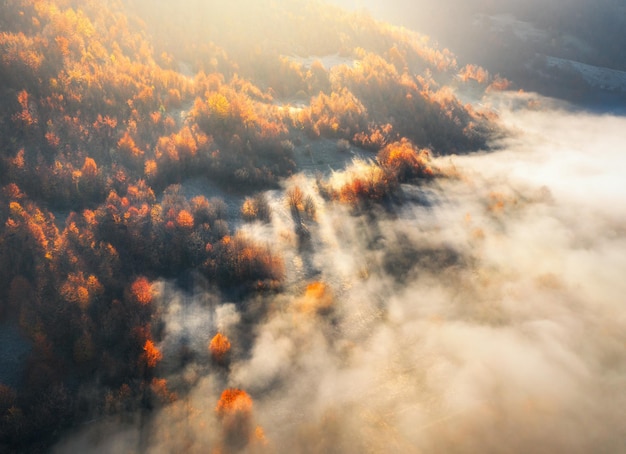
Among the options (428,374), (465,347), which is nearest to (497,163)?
(465,347)

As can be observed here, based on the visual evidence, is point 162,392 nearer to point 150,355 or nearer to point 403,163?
point 150,355

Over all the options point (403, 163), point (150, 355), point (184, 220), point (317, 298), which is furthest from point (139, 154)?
point (403, 163)

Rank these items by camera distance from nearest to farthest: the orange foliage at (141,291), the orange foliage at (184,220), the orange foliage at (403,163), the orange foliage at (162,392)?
the orange foliage at (162,392), the orange foliage at (141,291), the orange foliage at (184,220), the orange foliage at (403,163)

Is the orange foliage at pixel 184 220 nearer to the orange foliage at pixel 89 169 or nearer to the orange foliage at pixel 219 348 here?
the orange foliage at pixel 89 169

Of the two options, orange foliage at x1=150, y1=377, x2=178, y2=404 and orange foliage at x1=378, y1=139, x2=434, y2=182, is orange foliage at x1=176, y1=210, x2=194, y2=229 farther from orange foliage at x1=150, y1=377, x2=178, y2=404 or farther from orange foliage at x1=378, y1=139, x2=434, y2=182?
orange foliage at x1=378, y1=139, x2=434, y2=182

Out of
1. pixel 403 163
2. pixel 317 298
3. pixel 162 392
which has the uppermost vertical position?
pixel 403 163

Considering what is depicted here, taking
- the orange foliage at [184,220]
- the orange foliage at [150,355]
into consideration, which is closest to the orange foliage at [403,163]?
the orange foliage at [184,220]
